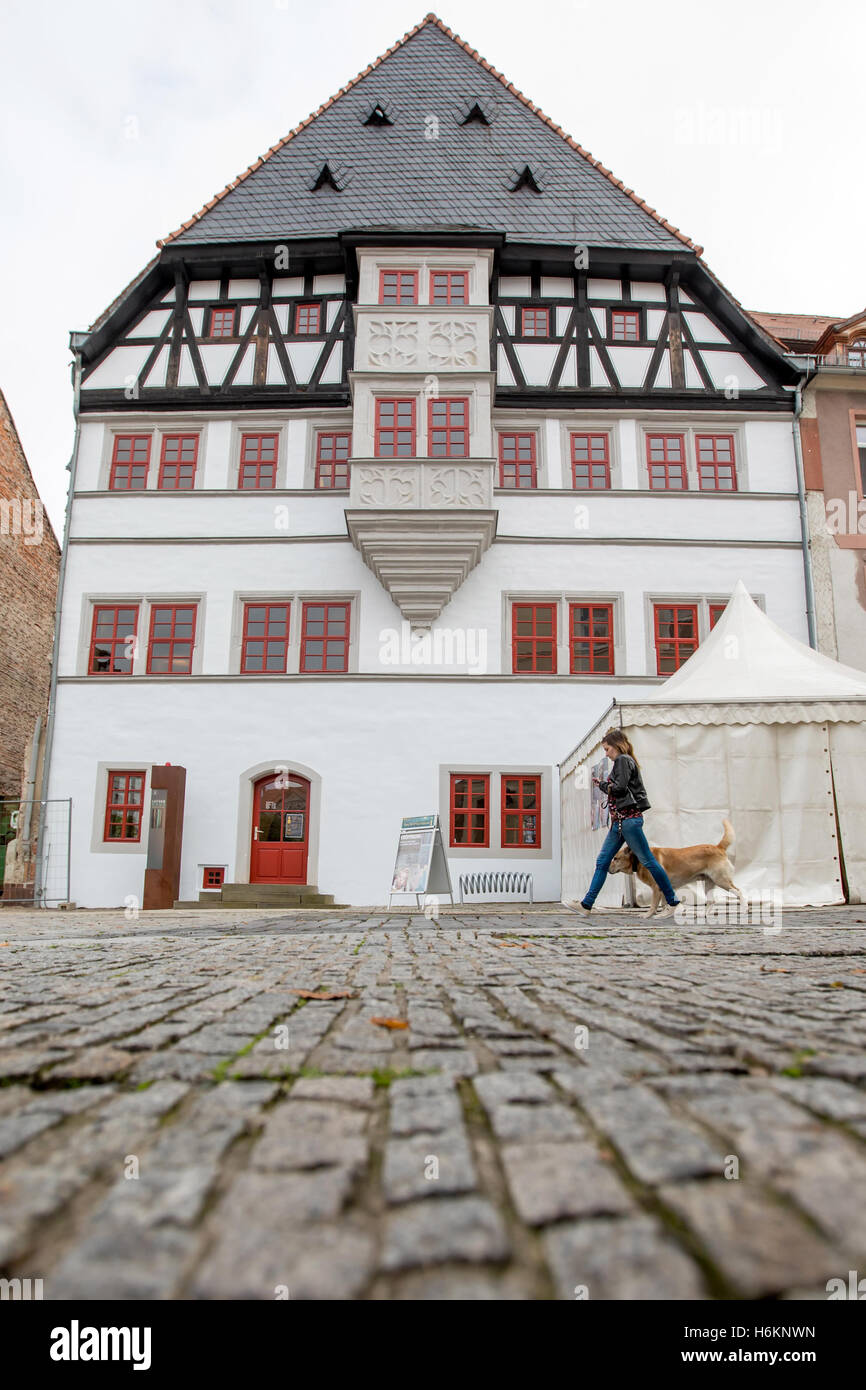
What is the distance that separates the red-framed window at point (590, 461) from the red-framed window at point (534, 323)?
251 cm

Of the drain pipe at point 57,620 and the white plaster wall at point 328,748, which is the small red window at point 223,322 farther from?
the white plaster wall at point 328,748

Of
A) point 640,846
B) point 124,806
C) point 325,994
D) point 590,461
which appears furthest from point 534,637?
point 325,994

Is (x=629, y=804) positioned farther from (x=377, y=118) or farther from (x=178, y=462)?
(x=377, y=118)

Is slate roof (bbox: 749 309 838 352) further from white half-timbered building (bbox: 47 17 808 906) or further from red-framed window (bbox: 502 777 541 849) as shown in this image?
A: red-framed window (bbox: 502 777 541 849)

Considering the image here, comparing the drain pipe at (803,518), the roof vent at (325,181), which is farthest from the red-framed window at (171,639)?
the drain pipe at (803,518)

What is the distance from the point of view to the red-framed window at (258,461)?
1906 centimetres

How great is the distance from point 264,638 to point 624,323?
1027 cm

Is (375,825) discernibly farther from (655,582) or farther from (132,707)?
(655,582)

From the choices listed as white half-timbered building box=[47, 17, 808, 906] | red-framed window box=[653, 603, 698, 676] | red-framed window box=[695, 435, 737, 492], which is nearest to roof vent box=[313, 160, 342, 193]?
white half-timbered building box=[47, 17, 808, 906]

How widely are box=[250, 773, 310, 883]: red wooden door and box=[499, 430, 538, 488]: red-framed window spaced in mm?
7499

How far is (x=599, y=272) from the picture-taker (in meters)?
19.9

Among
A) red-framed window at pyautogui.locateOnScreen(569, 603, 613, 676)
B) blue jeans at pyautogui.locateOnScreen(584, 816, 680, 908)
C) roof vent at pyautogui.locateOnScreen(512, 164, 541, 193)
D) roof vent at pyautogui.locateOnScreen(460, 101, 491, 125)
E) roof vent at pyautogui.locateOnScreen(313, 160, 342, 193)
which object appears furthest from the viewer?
roof vent at pyautogui.locateOnScreen(460, 101, 491, 125)

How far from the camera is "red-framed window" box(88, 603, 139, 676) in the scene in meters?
18.2

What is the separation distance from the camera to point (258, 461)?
19.2 meters
